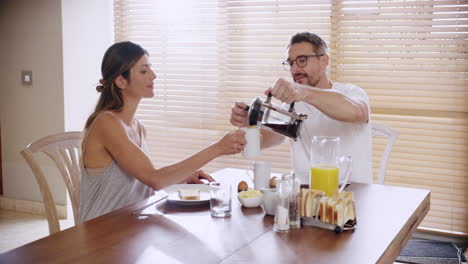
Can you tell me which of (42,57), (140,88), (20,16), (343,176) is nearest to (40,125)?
(42,57)

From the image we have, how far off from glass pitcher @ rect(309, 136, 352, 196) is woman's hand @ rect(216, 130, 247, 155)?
24 centimetres

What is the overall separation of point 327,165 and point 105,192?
858mm

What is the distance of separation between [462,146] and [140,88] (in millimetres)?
2069

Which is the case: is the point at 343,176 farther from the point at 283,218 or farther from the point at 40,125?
the point at 40,125

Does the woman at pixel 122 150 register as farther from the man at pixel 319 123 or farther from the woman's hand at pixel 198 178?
the man at pixel 319 123

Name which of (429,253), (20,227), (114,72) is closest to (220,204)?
(114,72)

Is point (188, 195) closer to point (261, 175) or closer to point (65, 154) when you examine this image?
point (261, 175)

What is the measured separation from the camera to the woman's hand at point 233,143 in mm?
1841

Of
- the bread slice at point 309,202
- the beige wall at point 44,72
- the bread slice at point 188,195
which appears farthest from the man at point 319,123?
the beige wall at point 44,72

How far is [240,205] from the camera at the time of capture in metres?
1.85

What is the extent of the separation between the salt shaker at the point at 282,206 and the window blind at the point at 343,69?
6.88 feet

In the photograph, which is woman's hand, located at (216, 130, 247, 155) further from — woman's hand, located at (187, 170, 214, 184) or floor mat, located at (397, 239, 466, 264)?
floor mat, located at (397, 239, 466, 264)

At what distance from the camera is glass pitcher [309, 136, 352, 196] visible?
1.73 m

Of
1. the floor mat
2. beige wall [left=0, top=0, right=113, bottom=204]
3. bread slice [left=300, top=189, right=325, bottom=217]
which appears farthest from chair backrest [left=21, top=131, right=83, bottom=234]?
the floor mat
